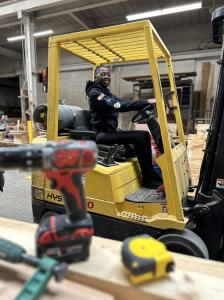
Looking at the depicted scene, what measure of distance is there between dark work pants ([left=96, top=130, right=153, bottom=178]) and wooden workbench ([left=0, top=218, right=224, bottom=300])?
5.56 ft

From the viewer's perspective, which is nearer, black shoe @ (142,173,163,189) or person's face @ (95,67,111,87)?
black shoe @ (142,173,163,189)

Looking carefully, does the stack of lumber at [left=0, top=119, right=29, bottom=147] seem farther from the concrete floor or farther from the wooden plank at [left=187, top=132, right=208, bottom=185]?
the wooden plank at [left=187, top=132, right=208, bottom=185]

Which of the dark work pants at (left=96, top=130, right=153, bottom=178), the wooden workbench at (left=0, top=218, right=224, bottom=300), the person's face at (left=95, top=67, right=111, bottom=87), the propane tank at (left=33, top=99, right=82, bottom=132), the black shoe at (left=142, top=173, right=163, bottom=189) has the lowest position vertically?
the black shoe at (left=142, top=173, right=163, bottom=189)

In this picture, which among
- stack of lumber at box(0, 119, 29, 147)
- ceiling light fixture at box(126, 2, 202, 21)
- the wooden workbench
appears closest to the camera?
the wooden workbench

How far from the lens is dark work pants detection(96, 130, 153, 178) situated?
2684 millimetres

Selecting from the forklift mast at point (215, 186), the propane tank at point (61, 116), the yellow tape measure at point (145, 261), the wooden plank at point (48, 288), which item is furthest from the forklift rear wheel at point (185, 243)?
the propane tank at point (61, 116)

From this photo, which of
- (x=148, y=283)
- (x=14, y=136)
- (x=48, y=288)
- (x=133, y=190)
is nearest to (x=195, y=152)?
(x=133, y=190)

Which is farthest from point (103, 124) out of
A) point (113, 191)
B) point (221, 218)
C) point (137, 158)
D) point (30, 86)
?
point (30, 86)

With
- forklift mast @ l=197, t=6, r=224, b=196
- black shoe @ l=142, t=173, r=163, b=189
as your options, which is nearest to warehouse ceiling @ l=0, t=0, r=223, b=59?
forklift mast @ l=197, t=6, r=224, b=196

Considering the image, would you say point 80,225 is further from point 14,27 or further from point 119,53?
point 14,27

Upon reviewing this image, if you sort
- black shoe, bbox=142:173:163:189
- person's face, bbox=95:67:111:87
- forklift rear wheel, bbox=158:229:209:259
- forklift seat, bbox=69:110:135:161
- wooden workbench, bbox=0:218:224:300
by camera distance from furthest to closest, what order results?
person's face, bbox=95:67:111:87 < black shoe, bbox=142:173:163:189 < forklift seat, bbox=69:110:135:161 < forklift rear wheel, bbox=158:229:209:259 < wooden workbench, bbox=0:218:224:300

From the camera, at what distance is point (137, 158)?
273cm

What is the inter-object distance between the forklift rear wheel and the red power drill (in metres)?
1.26

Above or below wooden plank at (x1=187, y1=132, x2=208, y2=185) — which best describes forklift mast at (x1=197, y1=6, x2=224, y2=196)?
above
